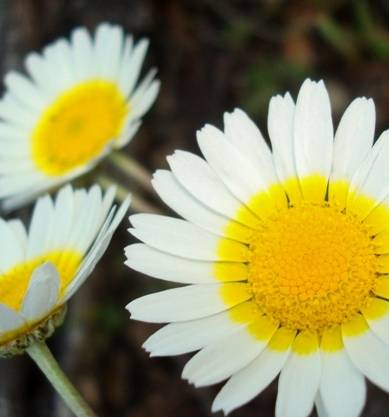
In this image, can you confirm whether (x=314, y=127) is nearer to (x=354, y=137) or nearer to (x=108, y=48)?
(x=354, y=137)

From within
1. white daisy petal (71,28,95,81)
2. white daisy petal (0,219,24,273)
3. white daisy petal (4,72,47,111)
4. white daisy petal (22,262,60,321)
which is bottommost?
white daisy petal (22,262,60,321)

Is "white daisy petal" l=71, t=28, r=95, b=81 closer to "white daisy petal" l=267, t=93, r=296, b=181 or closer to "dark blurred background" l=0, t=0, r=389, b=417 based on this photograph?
"dark blurred background" l=0, t=0, r=389, b=417

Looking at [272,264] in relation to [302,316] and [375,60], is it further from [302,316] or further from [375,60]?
[375,60]

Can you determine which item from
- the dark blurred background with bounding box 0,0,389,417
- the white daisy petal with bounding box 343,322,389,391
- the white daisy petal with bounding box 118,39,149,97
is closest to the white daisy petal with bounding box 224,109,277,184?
the white daisy petal with bounding box 343,322,389,391

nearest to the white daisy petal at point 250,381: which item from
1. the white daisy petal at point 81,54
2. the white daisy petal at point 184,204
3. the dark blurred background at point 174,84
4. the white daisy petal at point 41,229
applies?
the white daisy petal at point 184,204

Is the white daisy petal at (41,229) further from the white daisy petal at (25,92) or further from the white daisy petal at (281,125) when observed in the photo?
the white daisy petal at (25,92)

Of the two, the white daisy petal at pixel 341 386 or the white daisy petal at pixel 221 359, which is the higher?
the white daisy petal at pixel 221 359

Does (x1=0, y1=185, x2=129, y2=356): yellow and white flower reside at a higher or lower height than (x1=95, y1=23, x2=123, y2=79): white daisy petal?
lower
